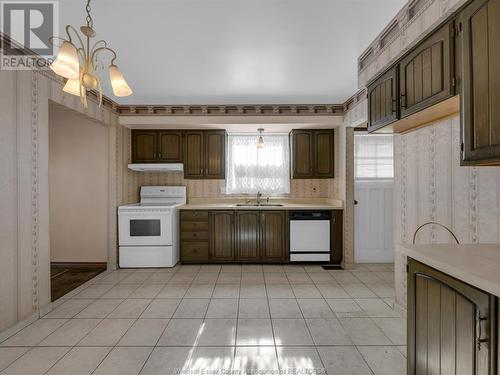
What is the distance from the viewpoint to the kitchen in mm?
1497

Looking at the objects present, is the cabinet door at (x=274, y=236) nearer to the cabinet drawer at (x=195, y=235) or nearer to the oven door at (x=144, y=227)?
the cabinet drawer at (x=195, y=235)

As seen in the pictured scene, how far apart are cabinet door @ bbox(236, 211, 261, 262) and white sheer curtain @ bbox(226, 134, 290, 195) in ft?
2.25

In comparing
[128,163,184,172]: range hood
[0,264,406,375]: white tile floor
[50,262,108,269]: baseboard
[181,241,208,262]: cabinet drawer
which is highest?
[128,163,184,172]: range hood

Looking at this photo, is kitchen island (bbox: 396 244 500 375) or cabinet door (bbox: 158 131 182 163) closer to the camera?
kitchen island (bbox: 396 244 500 375)

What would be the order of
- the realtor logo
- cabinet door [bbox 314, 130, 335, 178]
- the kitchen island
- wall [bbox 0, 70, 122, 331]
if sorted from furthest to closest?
cabinet door [bbox 314, 130, 335, 178], wall [bbox 0, 70, 122, 331], the realtor logo, the kitchen island

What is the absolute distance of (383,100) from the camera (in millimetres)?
2232

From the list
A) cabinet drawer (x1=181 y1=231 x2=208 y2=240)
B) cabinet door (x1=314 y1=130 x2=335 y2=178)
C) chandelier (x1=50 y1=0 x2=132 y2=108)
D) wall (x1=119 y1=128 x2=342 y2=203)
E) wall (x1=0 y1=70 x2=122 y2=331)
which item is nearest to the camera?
chandelier (x1=50 y1=0 x2=132 y2=108)

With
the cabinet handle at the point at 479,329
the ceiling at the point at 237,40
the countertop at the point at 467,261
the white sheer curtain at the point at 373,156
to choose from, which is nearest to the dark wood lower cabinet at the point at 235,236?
the white sheer curtain at the point at 373,156

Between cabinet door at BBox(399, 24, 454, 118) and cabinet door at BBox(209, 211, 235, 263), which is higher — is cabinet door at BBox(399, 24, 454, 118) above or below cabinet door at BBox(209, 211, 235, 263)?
above

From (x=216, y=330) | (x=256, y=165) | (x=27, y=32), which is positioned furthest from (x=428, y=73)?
(x=256, y=165)

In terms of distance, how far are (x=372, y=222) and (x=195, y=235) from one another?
283cm

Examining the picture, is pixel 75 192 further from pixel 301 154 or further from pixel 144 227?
pixel 301 154

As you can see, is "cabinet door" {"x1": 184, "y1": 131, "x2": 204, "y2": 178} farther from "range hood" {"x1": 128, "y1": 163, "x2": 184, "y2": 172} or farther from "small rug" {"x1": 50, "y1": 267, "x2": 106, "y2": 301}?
"small rug" {"x1": 50, "y1": 267, "x2": 106, "y2": 301}

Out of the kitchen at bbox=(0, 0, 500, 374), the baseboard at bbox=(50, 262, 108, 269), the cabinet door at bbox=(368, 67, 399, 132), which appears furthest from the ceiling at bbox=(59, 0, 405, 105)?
the baseboard at bbox=(50, 262, 108, 269)
